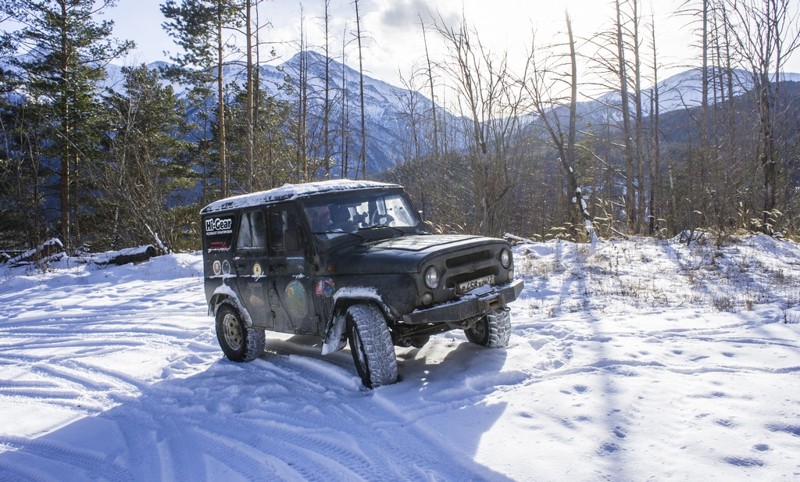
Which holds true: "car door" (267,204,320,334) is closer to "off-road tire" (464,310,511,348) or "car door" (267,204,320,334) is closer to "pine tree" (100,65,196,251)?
"off-road tire" (464,310,511,348)

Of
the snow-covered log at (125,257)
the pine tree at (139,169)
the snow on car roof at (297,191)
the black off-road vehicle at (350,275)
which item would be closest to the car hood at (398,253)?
the black off-road vehicle at (350,275)

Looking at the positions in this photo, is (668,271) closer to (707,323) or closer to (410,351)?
(707,323)

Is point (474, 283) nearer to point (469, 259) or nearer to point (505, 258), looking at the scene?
point (469, 259)

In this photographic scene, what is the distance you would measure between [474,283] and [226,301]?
321 cm

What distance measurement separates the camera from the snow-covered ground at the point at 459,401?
3223 mm

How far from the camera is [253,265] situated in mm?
5871

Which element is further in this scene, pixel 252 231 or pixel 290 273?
pixel 252 231

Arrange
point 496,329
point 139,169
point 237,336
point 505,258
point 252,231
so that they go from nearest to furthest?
point 505,258 < point 496,329 < point 252,231 < point 237,336 < point 139,169

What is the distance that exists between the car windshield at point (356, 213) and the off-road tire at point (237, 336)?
168 cm

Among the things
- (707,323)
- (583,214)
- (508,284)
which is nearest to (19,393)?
(508,284)

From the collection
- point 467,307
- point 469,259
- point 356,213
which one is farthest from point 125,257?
point 467,307

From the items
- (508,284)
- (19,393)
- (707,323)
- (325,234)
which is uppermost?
(325,234)

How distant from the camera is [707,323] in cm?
579

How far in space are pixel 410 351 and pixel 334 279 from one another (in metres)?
1.54
